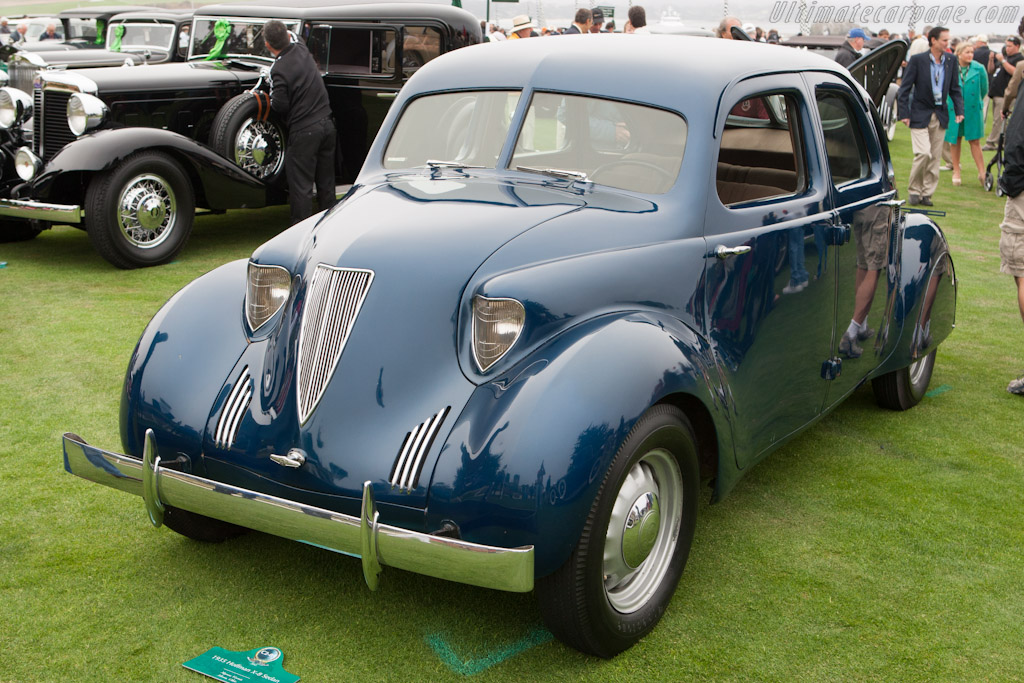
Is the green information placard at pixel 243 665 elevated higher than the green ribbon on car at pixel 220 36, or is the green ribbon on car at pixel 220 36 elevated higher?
the green ribbon on car at pixel 220 36

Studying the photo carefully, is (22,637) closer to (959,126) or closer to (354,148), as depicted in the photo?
(354,148)

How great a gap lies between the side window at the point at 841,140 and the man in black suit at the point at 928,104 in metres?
7.69

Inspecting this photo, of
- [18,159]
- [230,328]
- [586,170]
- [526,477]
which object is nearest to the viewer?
[526,477]

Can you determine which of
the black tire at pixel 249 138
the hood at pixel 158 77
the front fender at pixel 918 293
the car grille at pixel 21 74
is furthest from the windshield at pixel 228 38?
the front fender at pixel 918 293

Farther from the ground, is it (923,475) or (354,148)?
(354,148)

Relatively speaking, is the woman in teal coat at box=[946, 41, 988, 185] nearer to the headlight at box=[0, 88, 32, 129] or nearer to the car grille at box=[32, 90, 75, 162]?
the car grille at box=[32, 90, 75, 162]

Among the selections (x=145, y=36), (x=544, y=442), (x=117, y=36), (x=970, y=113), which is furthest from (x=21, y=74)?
(x=970, y=113)

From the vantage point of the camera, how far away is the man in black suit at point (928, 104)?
11344 millimetres

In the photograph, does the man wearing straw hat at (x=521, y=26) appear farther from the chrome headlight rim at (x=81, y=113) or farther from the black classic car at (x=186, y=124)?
the chrome headlight rim at (x=81, y=113)

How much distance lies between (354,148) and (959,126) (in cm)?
903

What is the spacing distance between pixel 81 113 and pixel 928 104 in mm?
9342

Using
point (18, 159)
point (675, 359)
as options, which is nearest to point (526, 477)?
point (675, 359)

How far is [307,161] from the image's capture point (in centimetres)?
844

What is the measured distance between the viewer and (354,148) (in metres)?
9.43
